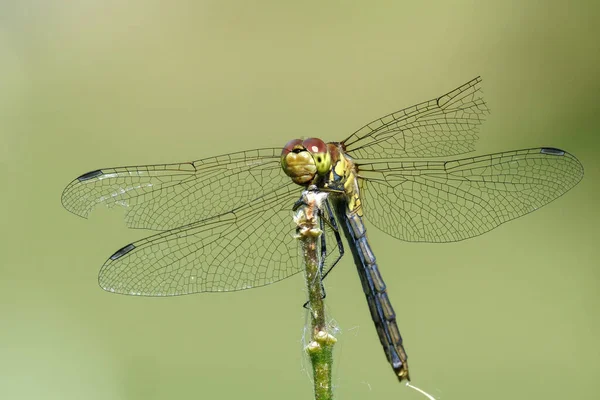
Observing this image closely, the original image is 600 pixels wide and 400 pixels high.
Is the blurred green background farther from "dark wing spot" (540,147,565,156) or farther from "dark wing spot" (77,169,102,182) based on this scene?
"dark wing spot" (77,169,102,182)

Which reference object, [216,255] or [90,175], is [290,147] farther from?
[90,175]

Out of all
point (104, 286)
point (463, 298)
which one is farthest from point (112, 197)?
point (463, 298)

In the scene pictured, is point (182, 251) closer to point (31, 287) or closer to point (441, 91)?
point (31, 287)

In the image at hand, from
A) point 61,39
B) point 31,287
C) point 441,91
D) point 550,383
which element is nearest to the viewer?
point 550,383

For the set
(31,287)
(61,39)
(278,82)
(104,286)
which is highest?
(61,39)

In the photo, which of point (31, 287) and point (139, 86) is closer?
point (31, 287)

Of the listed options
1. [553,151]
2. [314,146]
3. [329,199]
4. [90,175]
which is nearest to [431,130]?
[553,151]

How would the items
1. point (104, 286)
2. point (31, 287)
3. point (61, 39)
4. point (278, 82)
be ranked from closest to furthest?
point (104, 286), point (31, 287), point (278, 82), point (61, 39)

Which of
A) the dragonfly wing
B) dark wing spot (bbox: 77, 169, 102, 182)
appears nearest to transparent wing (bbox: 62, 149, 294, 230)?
dark wing spot (bbox: 77, 169, 102, 182)
